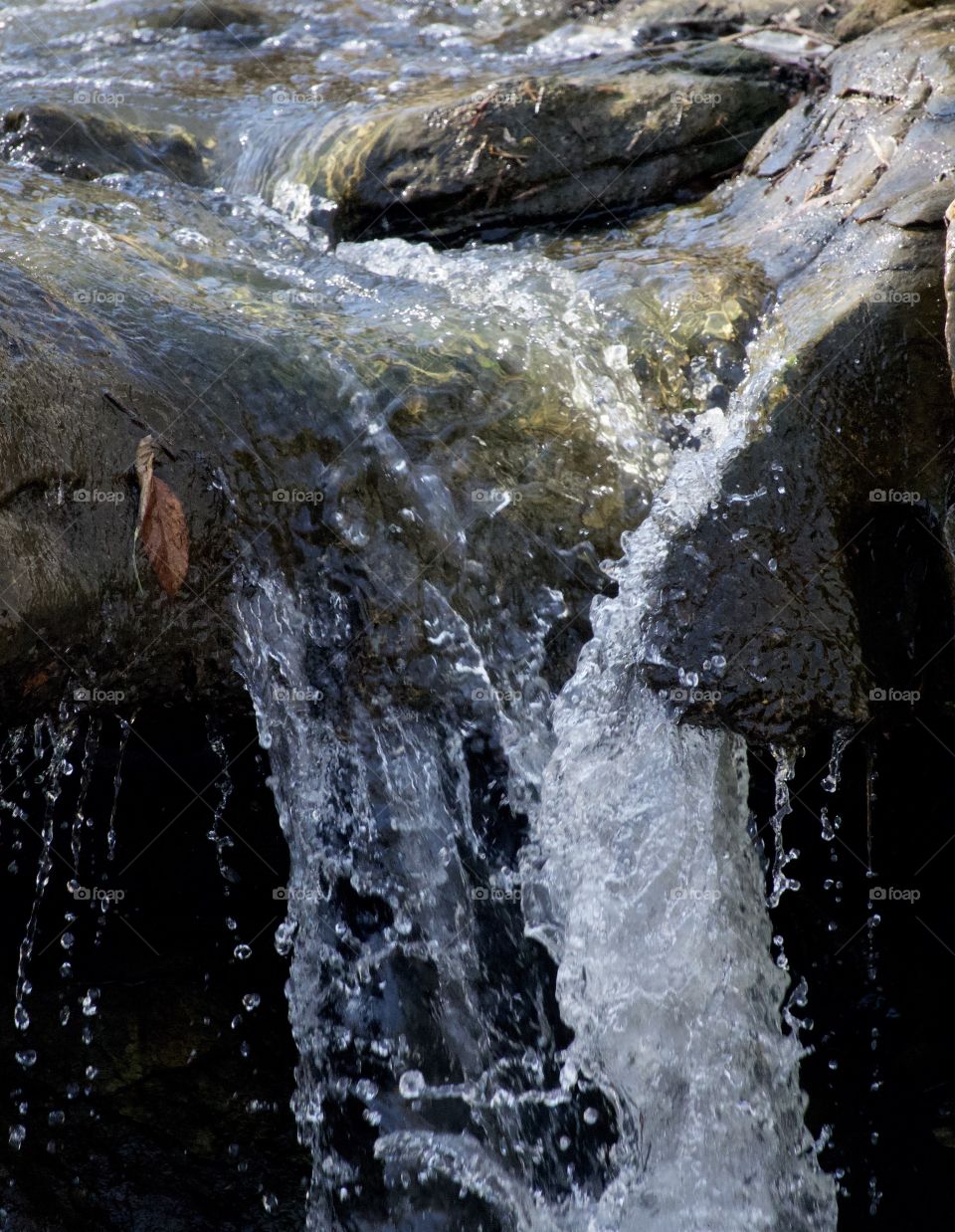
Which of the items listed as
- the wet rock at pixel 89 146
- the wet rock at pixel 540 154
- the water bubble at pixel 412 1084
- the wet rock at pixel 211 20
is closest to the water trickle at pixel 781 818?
the water bubble at pixel 412 1084

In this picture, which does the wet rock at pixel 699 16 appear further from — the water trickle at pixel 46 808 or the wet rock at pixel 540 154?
the water trickle at pixel 46 808

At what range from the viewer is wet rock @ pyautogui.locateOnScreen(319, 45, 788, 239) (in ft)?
13.0

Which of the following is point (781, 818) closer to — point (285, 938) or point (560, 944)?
point (560, 944)

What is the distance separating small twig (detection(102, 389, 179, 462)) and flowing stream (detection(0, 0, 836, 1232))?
118 mm

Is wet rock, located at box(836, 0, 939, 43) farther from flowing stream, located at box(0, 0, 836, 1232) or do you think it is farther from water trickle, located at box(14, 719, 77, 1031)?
water trickle, located at box(14, 719, 77, 1031)

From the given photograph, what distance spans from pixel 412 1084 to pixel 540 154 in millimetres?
2943

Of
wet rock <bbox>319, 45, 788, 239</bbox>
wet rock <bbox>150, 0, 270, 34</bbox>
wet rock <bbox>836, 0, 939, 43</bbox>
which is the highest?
wet rock <bbox>150, 0, 270, 34</bbox>

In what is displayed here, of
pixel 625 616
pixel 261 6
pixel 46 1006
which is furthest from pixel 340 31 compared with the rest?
pixel 46 1006

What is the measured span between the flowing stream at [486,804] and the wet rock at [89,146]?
140cm

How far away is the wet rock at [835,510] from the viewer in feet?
8.46

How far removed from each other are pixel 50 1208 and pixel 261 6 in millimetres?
5500

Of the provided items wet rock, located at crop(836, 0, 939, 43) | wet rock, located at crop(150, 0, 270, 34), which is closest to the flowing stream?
wet rock, located at crop(836, 0, 939, 43)

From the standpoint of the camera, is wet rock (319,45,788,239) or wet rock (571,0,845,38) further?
wet rock (571,0,845,38)

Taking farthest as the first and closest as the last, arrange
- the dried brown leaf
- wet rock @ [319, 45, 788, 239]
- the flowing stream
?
wet rock @ [319, 45, 788, 239], the flowing stream, the dried brown leaf
